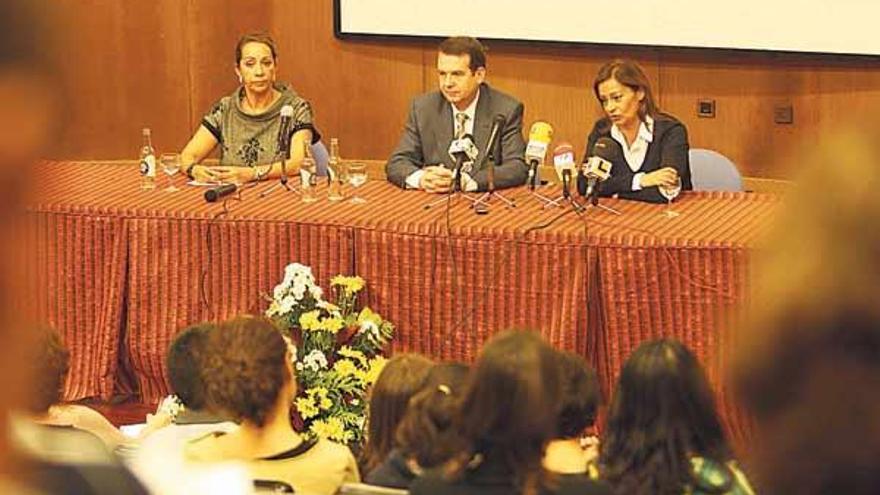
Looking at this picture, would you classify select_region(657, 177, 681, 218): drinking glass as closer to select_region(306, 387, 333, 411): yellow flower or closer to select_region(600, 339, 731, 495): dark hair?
select_region(306, 387, 333, 411): yellow flower

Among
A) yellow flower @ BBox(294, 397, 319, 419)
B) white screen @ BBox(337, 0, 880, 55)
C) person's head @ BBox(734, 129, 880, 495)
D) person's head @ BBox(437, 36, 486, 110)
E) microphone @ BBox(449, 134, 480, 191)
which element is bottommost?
yellow flower @ BBox(294, 397, 319, 419)

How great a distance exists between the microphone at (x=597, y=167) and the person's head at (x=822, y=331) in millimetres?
4575

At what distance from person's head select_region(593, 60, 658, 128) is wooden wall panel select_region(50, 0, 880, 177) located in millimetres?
1562

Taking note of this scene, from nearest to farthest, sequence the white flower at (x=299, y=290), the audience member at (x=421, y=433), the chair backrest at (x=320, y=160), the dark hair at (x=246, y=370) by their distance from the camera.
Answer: the audience member at (x=421, y=433) → the dark hair at (x=246, y=370) → the white flower at (x=299, y=290) → the chair backrest at (x=320, y=160)

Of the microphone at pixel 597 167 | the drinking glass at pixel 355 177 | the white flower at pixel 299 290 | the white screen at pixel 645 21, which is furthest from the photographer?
the white screen at pixel 645 21

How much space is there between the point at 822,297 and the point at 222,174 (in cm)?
535

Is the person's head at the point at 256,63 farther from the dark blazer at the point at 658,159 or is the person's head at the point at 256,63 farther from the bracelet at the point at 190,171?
the dark blazer at the point at 658,159

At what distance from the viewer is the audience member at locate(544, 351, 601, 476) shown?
9.58ft

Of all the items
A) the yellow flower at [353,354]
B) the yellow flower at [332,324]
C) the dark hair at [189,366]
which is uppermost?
the dark hair at [189,366]

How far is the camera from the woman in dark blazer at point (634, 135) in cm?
534

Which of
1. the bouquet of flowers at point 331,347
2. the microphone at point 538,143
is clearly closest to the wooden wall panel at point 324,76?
the microphone at point 538,143

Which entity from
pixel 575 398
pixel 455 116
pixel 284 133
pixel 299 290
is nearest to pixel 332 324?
pixel 299 290

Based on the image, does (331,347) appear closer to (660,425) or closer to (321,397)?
(321,397)

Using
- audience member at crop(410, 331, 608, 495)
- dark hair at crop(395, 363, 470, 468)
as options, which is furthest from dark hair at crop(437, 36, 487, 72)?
audience member at crop(410, 331, 608, 495)
